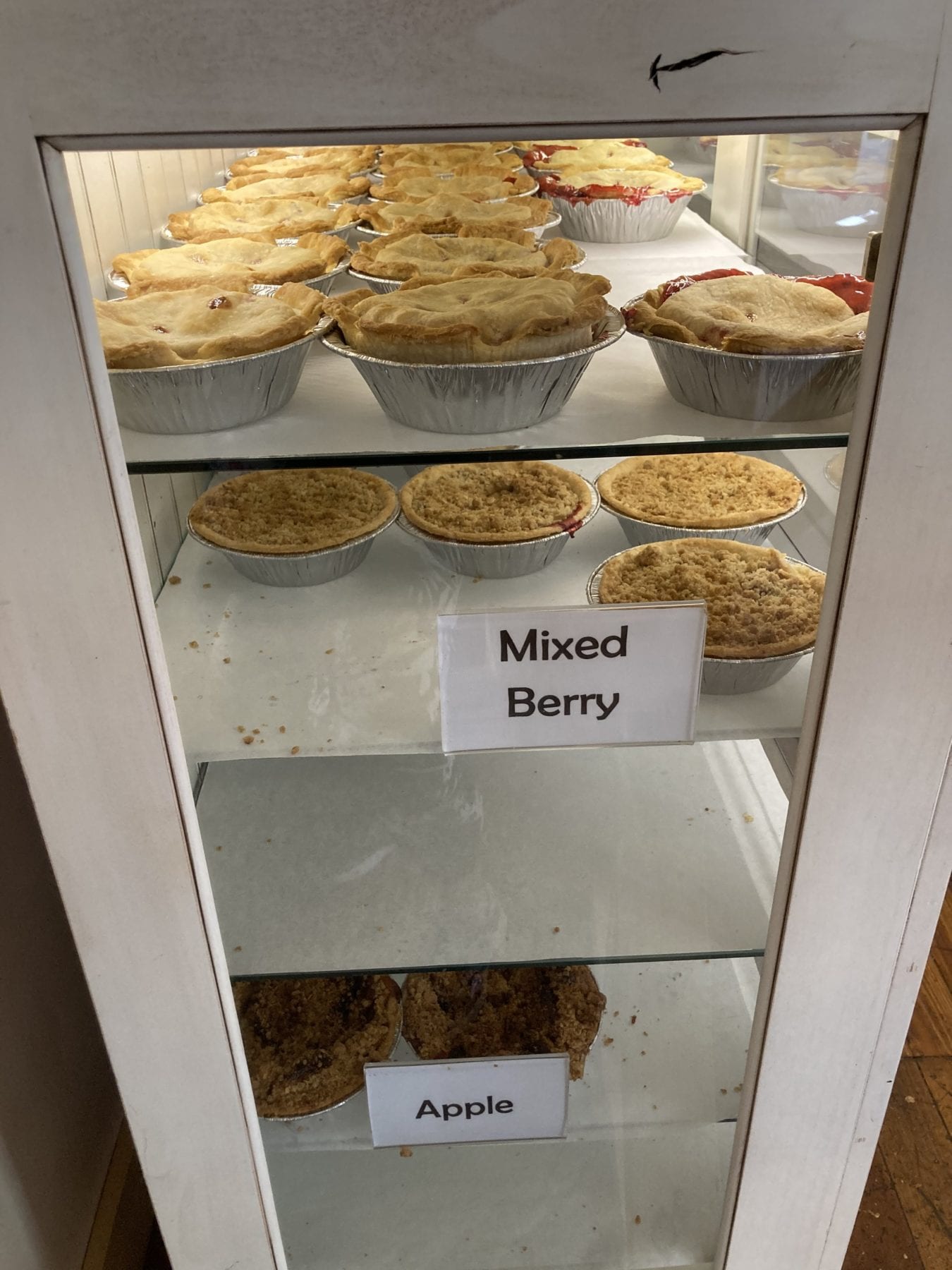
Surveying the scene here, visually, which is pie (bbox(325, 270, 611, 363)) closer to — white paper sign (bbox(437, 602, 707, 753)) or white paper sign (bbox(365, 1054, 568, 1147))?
white paper sign (bbox(437, 602, 707, 753))

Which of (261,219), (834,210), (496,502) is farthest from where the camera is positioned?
(261,219)

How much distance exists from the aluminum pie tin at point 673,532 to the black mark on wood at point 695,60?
405mm

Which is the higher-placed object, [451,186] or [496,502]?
[451,186]

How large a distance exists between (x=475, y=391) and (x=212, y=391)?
192mm

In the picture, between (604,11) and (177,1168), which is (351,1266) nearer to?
(177,1168)

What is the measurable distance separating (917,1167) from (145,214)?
1577 millimetres

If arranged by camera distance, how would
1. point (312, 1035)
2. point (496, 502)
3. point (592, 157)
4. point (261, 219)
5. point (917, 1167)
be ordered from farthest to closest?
point (917, 1167)
point (312, 1035)
point (261, 219)
point (496, 502)
point (592, 157)

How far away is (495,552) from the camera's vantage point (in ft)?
2.84

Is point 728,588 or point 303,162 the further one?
point 303,162

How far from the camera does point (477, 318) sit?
0.78m

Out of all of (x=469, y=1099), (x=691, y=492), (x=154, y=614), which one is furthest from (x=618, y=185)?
(x=469, y=1099)

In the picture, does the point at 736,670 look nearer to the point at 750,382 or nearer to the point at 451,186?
the point at 750,382

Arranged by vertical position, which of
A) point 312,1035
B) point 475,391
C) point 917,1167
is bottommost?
point 917,1167

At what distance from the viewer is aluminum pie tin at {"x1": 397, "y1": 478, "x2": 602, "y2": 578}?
867mm
